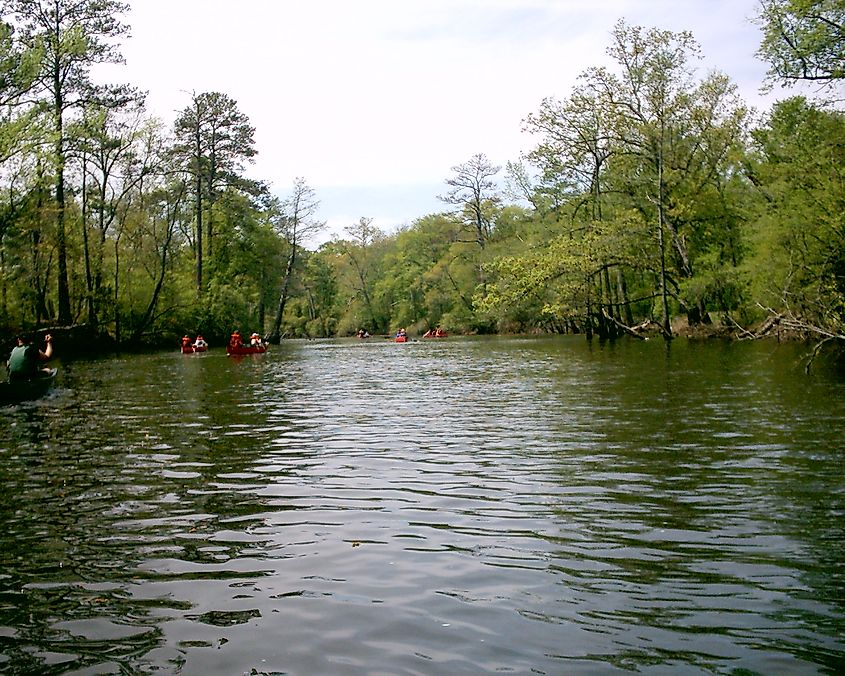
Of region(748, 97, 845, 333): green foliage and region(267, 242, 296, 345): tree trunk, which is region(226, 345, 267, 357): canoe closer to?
region(267, 242, 296, 345): tree trunk

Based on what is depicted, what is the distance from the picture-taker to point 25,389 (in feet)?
67.4

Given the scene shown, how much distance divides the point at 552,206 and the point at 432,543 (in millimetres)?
61295

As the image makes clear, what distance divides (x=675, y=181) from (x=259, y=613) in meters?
46.7

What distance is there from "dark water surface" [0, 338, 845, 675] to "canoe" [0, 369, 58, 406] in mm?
4405

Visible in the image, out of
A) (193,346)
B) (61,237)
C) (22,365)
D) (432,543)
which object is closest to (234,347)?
(193,346)

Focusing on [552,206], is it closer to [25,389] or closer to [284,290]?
[284,290]

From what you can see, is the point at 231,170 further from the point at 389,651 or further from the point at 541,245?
the point at 389,651

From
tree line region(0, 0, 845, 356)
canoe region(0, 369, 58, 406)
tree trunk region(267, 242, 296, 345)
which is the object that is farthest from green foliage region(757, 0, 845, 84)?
tree trunk region(267, 242, 296, 345)

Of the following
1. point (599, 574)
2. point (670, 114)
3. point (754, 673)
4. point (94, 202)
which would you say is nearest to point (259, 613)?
point (599, 574)

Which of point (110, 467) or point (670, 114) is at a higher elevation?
point (670, 114)

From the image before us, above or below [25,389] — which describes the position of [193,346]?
above

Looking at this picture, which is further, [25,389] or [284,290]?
[284,290]

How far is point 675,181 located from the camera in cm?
4772

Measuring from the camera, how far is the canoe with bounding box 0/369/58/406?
779 inches
